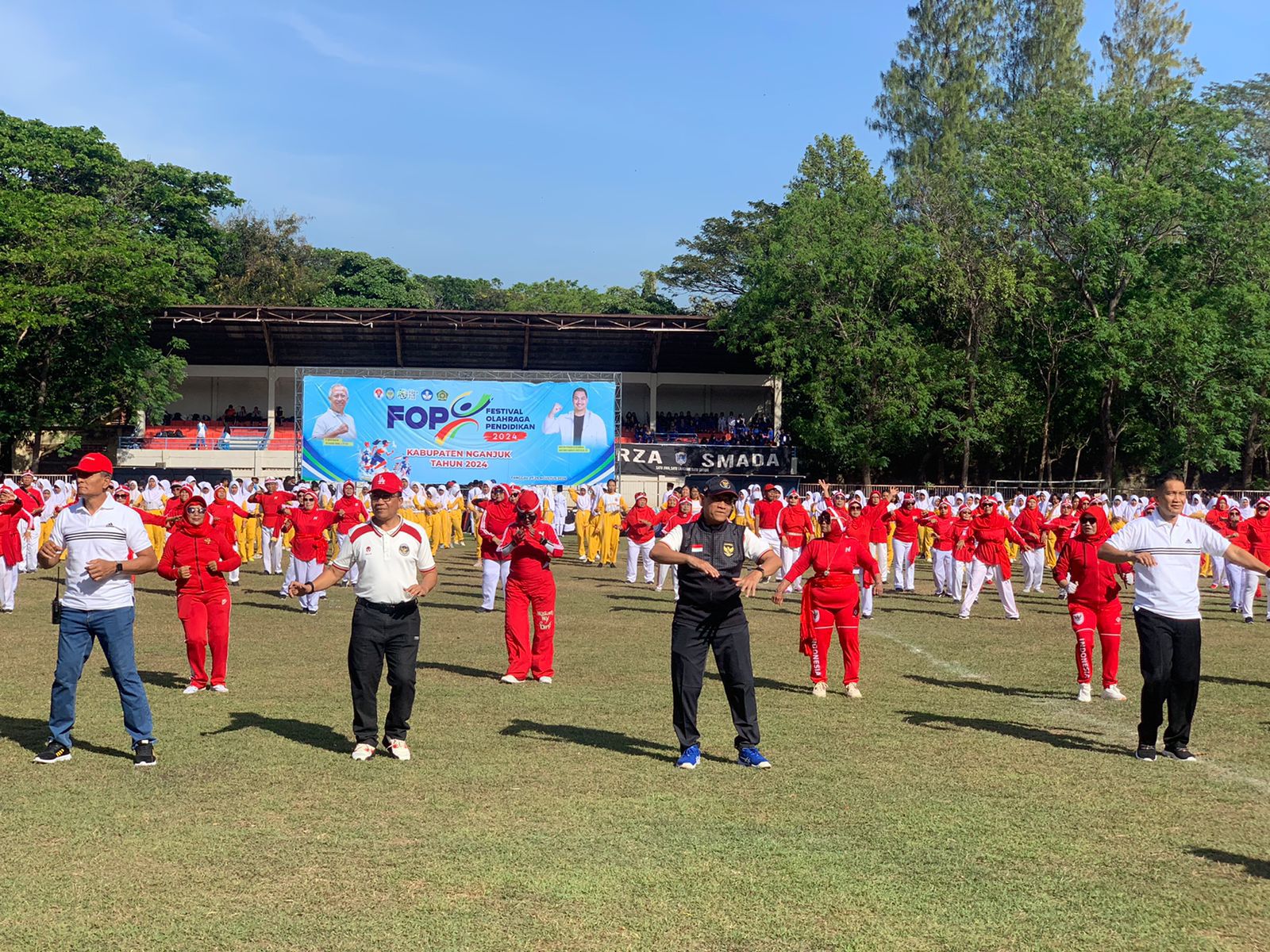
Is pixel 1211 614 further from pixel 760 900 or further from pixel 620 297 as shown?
pixel 620 297

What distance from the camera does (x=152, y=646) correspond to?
1420 cm

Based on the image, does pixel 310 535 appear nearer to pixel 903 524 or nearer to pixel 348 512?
pixel 348 512

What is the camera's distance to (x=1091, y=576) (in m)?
11.5

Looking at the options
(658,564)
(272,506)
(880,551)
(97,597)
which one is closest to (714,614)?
(97,597)

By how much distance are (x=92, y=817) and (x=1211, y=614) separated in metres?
17.4

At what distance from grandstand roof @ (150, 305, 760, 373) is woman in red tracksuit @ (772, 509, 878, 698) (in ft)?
120

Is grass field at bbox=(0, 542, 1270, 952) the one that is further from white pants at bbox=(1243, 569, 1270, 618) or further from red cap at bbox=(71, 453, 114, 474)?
white pants at bbox=(1243, 569, 1270, 618)

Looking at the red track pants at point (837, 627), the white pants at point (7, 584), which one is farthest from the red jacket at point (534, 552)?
the white pants at point (7, 584)

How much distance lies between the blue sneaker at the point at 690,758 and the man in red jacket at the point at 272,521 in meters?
13.4

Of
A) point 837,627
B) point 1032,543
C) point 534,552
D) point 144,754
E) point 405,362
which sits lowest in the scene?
point 144,754

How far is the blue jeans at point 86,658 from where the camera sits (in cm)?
806

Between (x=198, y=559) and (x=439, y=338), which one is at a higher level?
(x=439, y=338)

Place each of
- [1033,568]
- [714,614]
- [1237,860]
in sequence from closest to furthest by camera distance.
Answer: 1. [1237,860]
2. [714,614]
3. [1033,568]

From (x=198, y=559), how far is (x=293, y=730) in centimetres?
247
